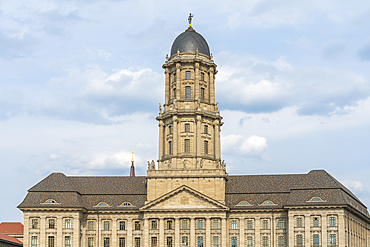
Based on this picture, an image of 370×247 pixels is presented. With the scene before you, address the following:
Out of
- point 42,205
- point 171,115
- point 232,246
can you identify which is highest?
point 171,115

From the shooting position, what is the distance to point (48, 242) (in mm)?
111750

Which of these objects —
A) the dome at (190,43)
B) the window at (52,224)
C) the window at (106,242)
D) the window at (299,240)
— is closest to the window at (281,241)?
the window at (299,240)

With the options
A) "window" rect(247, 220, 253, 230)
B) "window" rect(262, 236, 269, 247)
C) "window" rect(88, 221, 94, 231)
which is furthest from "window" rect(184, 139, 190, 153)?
"window" rect(88, 221, 94, 231)

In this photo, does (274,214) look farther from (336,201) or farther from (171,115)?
(171,115)

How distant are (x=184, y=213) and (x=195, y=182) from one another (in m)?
6.08

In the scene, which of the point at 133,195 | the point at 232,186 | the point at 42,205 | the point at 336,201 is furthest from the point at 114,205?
the point at 336,201

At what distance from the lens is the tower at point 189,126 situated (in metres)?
114

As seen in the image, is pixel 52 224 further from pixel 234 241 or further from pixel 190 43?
pixel 190 43

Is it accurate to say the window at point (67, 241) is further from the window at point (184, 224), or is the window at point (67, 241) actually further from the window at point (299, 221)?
the window at point (299, 221)

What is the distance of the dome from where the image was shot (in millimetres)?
123744

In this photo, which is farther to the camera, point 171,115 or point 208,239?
point 171,115

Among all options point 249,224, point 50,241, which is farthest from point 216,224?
point 50,241

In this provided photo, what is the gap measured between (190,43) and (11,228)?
300 feet

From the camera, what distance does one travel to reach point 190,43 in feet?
406
